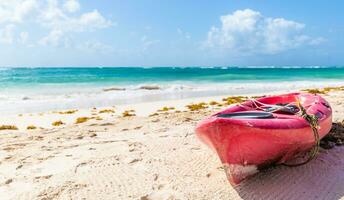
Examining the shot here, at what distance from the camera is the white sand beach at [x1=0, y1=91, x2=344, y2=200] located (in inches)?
157

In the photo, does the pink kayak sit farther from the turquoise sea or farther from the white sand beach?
the turquoise sea

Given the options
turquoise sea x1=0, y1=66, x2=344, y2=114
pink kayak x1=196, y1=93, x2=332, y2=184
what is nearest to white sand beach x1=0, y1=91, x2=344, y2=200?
pink kayak x1=196, y1=93, x2=332, y2=184

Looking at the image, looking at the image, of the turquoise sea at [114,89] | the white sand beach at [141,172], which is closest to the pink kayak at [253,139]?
the white sand beach at [141,172]

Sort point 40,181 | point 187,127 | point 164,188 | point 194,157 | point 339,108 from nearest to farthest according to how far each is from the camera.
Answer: point 164,188 < point 40,181 < point 194,157 < point 187,127 < point 339,108

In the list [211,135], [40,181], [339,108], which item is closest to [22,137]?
[40,181]

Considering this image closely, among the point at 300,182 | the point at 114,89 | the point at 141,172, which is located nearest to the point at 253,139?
the point at 300,182

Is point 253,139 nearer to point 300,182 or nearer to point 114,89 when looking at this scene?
point 300,182

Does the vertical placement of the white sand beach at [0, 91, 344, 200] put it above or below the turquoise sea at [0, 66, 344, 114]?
above

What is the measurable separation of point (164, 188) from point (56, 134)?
3907 millimetres

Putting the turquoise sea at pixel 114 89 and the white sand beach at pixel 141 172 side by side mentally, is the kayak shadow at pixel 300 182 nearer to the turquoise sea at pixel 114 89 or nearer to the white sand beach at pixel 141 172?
the white sand beach at pixel 141 172

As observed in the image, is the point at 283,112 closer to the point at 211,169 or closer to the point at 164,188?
the point at 211,169

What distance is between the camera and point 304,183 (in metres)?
4.07

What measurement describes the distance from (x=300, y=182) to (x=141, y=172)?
77.3 inches

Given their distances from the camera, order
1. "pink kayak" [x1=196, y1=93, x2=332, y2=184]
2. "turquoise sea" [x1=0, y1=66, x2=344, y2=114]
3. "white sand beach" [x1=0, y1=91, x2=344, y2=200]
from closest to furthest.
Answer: "pink kayak" [x1=196, y1=93, x2=332, y2=184], "white sand beach" [x1=0, y1=91, x2=344, y2=200], "turquoise sea" [x1=0, y1=66, x2=344, y2=114]
